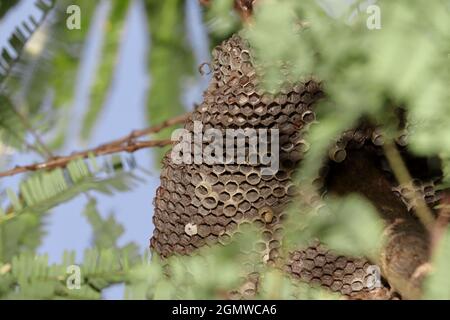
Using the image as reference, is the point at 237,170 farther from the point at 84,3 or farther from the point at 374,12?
the point at 84,3

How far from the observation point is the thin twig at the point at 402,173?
1.15 meters

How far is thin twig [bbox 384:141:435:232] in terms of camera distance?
3.77 feet

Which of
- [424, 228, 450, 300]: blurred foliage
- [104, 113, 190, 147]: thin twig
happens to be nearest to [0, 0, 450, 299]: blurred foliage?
[424, 228, 450, 300]: blurred foliage

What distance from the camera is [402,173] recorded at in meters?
1.26

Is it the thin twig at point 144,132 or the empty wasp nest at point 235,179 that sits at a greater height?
the thin twig at point 144,132

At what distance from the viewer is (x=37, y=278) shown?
101 centimetres

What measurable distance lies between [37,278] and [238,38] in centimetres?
57

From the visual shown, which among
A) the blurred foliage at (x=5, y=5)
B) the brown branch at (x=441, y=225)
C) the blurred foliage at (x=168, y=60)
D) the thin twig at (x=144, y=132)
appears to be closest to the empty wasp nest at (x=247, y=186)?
the brown branch at (x=441, y=225)

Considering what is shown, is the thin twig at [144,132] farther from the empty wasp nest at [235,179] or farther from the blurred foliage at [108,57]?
the blurred foliage at [108,57]

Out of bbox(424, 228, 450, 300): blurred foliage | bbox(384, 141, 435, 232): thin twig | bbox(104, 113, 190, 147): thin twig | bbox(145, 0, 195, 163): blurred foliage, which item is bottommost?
A: bbox(424, 228, 450, 300): blurred foliage

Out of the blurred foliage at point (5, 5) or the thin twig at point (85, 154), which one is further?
the blurred foliage at point (5, 5)

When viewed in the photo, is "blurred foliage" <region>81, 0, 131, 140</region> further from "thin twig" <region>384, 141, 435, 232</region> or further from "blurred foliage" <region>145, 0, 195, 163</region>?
"thin twig" <region>384, 141, 435, 232</region>
